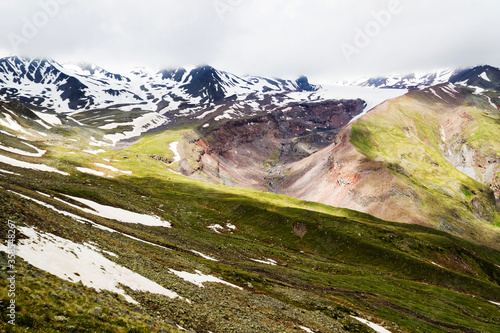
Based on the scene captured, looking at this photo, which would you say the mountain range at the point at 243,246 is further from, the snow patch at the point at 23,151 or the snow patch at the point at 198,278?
the snow patch at the point at 23,151

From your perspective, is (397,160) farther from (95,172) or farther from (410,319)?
(95,172)

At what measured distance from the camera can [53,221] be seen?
3164 centimetres

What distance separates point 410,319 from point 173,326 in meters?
51.8

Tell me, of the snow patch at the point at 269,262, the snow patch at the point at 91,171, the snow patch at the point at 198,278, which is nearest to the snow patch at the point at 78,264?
the snow patch at the point at 198,278

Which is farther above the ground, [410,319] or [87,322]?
[87,322]

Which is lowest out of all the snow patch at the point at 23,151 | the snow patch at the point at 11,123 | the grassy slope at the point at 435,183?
the grassy slope at the point at 435,183

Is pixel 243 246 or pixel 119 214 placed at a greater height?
pixel 119 214

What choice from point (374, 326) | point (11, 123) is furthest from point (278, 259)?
point (11, 123)

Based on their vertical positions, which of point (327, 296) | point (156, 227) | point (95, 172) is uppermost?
point (95, 172)

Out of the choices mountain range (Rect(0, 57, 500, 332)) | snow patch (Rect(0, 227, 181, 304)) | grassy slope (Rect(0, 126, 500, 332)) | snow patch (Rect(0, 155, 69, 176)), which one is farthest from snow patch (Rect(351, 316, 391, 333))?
snow patch (Rect(0, 155, 69, 176))

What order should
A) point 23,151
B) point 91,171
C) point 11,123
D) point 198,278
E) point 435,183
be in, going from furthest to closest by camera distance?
1. point 11,123
2. point 435,183
3. point 91,171
4. point 23,151
5. point 198,278

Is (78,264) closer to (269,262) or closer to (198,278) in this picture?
(198,278)

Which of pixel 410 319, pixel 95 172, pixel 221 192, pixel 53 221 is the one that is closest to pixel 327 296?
pixel 410 319

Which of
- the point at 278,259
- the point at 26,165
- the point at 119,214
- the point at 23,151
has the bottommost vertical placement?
the point at 278,259
